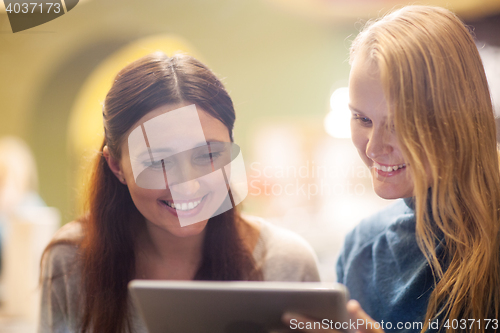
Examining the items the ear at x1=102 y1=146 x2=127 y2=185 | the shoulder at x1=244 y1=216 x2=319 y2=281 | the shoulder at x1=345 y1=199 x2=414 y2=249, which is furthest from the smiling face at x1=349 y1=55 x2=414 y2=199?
the ear at x1=102 y1=146 x2=127 y2=185

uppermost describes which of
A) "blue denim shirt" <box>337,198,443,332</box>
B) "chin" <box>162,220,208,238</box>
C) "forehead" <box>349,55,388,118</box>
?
"forehead" <box>349,55,388,118</box>

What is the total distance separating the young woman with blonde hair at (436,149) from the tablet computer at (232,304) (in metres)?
0.07

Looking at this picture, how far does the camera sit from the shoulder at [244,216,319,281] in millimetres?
874

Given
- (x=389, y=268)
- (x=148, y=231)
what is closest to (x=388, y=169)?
(x=389, y=268)

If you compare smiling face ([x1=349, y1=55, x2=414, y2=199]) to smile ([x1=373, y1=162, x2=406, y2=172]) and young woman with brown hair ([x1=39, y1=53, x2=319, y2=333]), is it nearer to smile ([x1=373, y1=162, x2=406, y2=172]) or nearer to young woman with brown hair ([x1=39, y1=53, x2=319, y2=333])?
smile ([x1=373, y1=162, x2=406, y2=172])

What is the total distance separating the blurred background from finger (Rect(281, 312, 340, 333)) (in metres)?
0.26

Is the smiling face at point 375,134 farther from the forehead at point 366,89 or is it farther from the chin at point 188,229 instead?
the chin at point 188,229

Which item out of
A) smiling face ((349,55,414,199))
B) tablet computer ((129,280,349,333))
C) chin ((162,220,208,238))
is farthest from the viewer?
chin ((162,220,208,238))

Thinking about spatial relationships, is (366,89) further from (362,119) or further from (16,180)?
(16,180)

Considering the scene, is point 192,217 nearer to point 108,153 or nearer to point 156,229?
point 156,229

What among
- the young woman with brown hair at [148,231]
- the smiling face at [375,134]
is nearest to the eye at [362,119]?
the smiling face at [375,134]

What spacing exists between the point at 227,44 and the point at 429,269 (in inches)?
24.7

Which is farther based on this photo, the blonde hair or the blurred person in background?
the blurred person in background

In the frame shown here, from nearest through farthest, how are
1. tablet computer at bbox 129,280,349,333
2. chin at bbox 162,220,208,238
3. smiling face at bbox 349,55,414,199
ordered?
tablet computer at bbox 129,280,349,333, smiling face at bbox 349,55,414,199, chin at bbox 162,220,208,238
